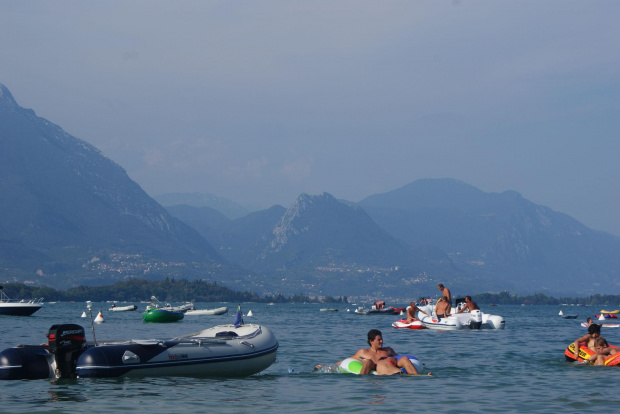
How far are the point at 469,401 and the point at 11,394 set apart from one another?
11638 mm

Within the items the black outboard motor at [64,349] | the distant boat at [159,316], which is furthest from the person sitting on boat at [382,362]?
the distant boat at [159,316]

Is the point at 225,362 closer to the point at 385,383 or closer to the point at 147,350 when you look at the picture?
the point at 147,350

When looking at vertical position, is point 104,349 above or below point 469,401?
above

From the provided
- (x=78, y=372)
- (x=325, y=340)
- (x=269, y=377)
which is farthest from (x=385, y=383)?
(x=325, y=340)

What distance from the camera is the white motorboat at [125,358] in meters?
23.1

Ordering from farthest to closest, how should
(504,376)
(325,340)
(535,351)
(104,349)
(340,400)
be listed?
1. (325,340)
2. (535,351)
3. (504,376)
4. (104,349)
5. (340,400)

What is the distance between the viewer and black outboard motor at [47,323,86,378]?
76.4 ft

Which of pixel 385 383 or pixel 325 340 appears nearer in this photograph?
pixel 385 383

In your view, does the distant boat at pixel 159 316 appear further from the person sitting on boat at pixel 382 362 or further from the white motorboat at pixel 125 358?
the person sitting on boat at pixel 382 362

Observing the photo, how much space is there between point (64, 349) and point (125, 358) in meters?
1.64

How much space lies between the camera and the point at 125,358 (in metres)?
23.5

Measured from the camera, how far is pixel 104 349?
76.5 feet

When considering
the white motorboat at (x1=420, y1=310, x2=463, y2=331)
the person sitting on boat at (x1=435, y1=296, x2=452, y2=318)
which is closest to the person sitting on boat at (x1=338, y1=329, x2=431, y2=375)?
the white motorboat at (x1=420, y1=310, x2=463, y2=331)

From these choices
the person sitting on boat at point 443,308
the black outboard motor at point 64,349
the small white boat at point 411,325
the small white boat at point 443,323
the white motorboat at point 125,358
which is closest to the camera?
the white motorboat at point 125,358
